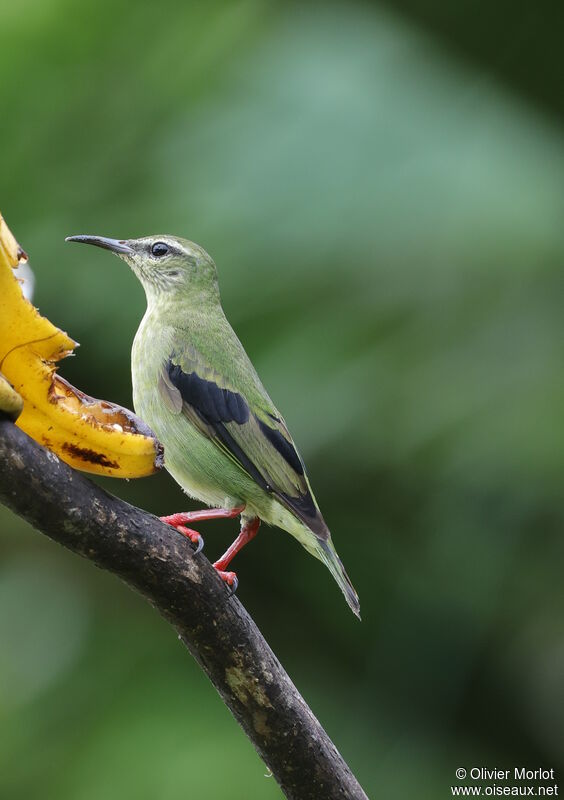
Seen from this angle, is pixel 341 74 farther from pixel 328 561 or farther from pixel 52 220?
pixel 328 561

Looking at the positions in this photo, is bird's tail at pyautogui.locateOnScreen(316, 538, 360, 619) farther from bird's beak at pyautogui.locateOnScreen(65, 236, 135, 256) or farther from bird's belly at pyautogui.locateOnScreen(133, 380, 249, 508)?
bird's beak at pyautogui.locateOnScreen(65, 236, 135, 256)

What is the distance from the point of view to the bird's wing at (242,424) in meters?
3.90

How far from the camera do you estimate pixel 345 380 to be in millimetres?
5355

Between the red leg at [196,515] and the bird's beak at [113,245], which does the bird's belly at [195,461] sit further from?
the bird's beak at [113,245]

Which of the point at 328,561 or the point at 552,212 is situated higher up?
the point at 552,212

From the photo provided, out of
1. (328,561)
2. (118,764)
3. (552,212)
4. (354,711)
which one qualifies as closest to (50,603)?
(118,764)

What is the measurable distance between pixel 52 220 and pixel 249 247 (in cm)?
122

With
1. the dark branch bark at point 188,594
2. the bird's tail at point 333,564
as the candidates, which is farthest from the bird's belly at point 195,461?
the dark branch bark at point 188,594

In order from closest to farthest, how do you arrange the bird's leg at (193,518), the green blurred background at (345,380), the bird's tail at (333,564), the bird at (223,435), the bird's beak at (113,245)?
1. the bird's leg at (193,518)
2. the bird's tail at (333,564)
3. the bird at (223,435)
4. the bird's beak at (113,245)
5. the green blurred background at (345,380)

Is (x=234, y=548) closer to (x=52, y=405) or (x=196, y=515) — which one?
(x=196, y=515)

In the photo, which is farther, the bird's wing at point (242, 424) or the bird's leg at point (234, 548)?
the bird's wing at point (242, 424)

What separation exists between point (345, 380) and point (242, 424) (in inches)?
56.0

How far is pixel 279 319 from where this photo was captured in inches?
218

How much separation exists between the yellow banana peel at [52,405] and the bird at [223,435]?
1013 millimetres
